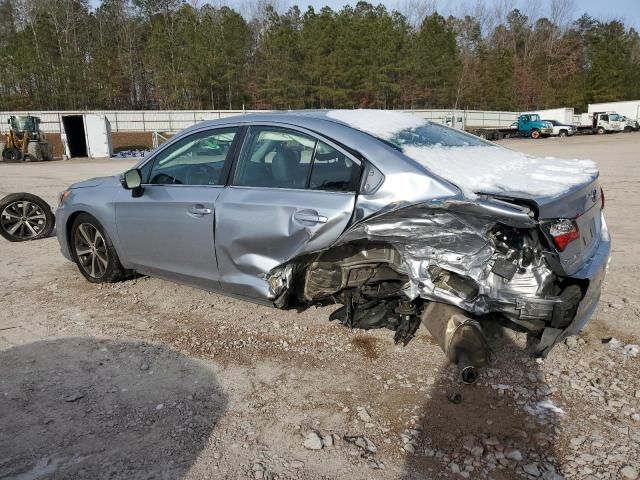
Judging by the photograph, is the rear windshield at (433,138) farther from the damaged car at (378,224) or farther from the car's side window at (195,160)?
the car's side window at (195,160)

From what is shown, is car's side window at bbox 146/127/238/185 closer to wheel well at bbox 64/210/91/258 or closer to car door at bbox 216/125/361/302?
car door at bbox 216/125/361/302

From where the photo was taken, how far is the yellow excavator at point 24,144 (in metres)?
27.2

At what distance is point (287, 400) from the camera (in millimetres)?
3059

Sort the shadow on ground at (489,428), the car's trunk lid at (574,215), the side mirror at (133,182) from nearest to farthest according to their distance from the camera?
1. the shadow on ground at (489,428)
2. the car's trunk lid at (574,215)
3. the side mirror at (133,182)

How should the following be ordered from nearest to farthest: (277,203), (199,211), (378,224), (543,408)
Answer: (543,408) < (378,224) < (277,203) < (199,211)

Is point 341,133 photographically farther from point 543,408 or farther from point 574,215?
point 543,408

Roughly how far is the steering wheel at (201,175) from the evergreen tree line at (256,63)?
5157 centimetres

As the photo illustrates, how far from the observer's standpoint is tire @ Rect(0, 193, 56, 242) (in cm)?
713

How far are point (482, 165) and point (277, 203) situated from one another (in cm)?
139

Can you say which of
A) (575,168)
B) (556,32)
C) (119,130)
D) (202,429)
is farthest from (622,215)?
(556,32)

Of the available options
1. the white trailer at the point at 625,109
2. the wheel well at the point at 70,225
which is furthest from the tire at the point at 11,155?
the white trailer at the point at 625,109

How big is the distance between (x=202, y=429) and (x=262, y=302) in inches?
45.8

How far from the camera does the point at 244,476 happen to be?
243 cm

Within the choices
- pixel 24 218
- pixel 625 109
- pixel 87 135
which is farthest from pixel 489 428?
pixel 625 109
